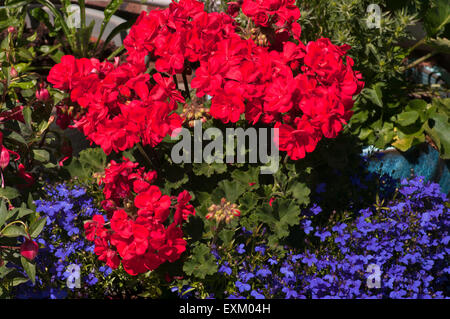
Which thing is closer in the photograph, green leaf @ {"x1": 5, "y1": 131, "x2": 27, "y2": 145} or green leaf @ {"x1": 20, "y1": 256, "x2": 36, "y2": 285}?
green leaf @ {"x1": 20, "y1": 256, "x2": 36, "y2": 285}

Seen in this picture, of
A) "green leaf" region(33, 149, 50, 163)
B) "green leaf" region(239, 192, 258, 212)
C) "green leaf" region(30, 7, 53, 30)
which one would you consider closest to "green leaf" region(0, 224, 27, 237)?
"green leaf" region(33, 149, 50, 163)

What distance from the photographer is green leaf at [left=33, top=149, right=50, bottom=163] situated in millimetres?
2289

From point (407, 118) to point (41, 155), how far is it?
1.85 metres

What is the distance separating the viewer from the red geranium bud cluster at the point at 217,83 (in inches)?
69.5

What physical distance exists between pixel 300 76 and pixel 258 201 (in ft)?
2.20

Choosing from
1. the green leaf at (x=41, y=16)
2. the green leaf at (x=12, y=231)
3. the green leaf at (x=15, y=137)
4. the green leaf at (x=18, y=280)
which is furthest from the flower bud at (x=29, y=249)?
the green leaf at (x=41, y=16)

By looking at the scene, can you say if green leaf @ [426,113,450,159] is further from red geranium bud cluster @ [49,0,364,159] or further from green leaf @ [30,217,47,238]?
green leaf @ [30,217,47,238]

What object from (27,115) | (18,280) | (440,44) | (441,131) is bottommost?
(18,280)

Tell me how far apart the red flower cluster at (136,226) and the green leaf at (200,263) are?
0.19 meters

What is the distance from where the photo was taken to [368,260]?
1964mm

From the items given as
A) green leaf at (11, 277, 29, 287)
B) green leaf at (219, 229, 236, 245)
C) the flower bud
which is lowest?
green leaf at (11, 277, 29, 287)

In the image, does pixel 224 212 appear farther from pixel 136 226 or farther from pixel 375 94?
pixel 375 94

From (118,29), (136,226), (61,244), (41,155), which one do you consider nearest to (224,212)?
(136,226)
